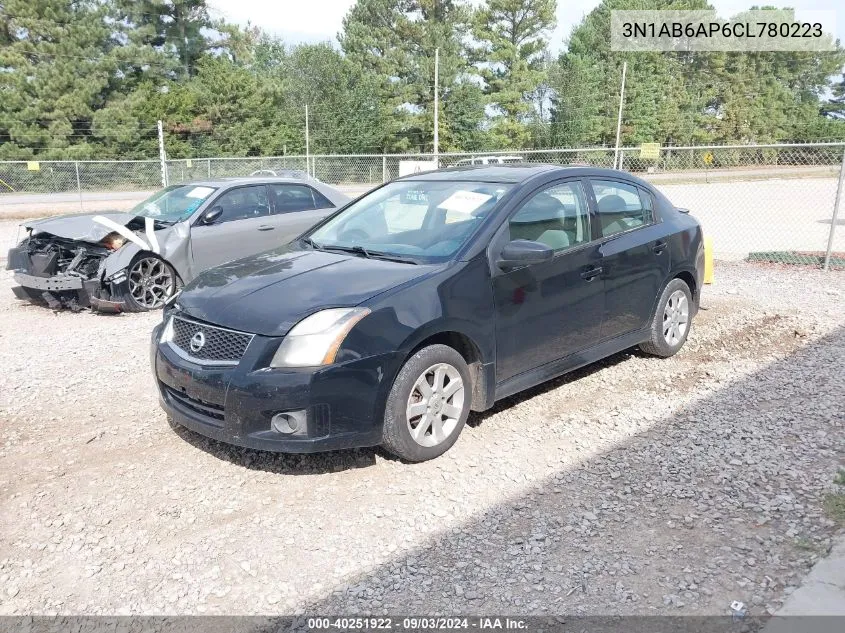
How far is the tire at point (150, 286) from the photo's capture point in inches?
305

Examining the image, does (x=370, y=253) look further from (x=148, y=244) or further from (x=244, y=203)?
(x=244, y=203)

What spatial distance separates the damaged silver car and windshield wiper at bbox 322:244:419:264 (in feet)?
12.4

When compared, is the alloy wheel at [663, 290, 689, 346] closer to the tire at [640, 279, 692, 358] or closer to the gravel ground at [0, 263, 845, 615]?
the tire at [640, 279, 692, 358]

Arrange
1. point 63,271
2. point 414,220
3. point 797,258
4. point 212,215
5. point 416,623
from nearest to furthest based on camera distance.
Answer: point 416,623, point 414,220, point 63,271, point 212,215, point 797,258

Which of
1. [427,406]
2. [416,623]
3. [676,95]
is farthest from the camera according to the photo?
[676,95]

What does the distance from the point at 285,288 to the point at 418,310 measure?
0.79 metres

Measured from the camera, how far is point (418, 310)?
12.8 ft

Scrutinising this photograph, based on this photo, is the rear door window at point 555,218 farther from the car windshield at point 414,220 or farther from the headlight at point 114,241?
the headlight at point 114,241

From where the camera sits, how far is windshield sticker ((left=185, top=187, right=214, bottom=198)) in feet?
27.6

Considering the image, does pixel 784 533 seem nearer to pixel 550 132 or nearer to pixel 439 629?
pixel 439 629

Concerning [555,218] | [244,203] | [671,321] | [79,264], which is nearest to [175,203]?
[244,203]

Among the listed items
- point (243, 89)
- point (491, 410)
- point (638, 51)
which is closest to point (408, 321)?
point (491, 410)

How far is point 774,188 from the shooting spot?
32500 millimetres

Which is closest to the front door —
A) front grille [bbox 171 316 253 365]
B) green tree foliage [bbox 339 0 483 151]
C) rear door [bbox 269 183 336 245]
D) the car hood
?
the car hood
